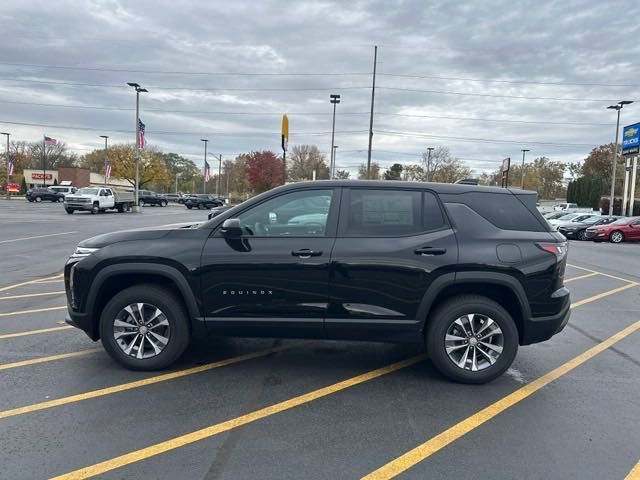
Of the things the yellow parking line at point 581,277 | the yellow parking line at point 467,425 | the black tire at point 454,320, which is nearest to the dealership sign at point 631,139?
the yellow parking line at point 581,277

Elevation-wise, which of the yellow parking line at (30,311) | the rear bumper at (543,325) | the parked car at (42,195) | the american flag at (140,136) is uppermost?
the american flag at (140,136)

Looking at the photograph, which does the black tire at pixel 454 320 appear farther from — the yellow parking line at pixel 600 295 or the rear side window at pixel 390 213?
the yellow parking line at pixel 600 295

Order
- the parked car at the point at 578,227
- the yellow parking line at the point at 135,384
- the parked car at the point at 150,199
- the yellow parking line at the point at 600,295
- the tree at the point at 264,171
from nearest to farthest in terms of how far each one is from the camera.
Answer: the yellow parking line at the point at 135,384
the yellow parking line at the point at 600,295
the parked car at the point at 578,227
the parked car at the point at 150,199
the tree at the point at 264,171

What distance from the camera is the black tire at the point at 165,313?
4.66 meters

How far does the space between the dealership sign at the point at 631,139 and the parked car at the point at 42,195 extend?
5380cm

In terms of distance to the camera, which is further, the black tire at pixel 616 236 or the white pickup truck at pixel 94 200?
the white pickup truck at pixel 94 200

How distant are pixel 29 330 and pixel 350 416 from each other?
13.9ft

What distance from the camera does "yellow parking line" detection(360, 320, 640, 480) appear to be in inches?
127

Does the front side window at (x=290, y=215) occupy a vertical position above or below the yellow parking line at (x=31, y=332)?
above

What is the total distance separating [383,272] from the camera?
451cm

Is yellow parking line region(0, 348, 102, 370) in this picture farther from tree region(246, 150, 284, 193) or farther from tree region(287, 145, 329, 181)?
tree region(287, 145, 329, 181)

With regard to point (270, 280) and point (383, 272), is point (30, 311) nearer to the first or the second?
point (270, 280)

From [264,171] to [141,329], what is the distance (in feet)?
179

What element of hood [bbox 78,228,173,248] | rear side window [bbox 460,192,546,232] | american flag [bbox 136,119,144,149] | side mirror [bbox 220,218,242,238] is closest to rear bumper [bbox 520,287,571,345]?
rear side window [bbox 460,192,546,232]
